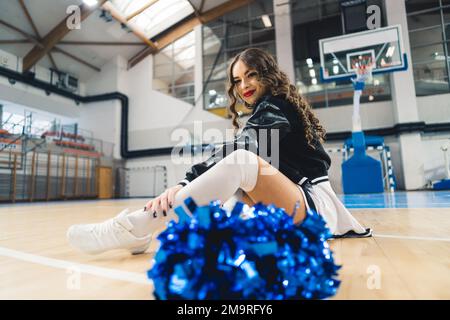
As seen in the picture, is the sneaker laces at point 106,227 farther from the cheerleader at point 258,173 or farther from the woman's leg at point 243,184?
the woman's leg at point 243,184

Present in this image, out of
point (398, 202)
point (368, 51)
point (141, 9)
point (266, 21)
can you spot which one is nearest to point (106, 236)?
point (398, 202)

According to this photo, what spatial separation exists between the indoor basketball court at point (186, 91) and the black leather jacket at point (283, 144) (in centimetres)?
251

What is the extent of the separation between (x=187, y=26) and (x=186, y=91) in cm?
218

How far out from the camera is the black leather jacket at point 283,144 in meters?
0.91

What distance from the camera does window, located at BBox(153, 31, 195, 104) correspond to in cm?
1027

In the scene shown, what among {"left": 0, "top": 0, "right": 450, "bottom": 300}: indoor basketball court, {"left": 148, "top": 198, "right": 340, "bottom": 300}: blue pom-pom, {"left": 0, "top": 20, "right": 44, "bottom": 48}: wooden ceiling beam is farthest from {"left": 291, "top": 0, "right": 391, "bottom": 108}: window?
{"left": 148, "top": 198, "right": 340, "bottom": 300}: blue pom-pom

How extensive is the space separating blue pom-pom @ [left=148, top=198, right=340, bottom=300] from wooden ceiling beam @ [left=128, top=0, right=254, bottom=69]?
10423mm


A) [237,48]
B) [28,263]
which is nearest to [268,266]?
[28,263]

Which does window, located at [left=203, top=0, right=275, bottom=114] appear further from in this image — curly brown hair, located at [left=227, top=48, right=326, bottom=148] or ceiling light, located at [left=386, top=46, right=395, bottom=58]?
curly brown hair, located at [left=227, top=48, right=326, bottom=148]

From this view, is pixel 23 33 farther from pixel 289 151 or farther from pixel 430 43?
pixel 430 43

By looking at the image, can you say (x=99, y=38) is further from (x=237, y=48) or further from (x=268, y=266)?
(x=268, y=266)

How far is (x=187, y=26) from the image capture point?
396 inches

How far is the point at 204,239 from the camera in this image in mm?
505

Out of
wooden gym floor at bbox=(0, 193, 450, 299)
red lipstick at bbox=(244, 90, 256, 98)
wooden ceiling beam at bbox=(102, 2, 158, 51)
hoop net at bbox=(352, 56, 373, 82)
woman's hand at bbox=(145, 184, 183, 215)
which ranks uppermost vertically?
wooden ceiling beam at bbox=(102, 2, 158, 51)
